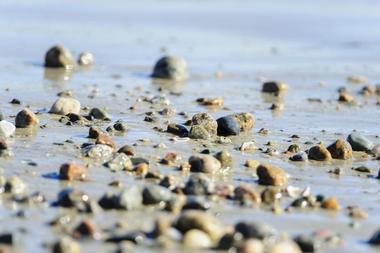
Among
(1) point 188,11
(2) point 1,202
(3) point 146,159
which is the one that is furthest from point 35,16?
(2) point 1,202

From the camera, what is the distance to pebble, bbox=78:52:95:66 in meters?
9.77

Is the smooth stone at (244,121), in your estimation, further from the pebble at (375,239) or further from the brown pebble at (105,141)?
the pebble at (375,239)

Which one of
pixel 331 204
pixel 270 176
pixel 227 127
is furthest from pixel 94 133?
pixel 331 204

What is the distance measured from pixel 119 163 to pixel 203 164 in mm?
478

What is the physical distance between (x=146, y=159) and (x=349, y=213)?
1.36 metres

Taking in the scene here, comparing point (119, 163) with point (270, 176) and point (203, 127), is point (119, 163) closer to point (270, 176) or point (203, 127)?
point (270, 176)

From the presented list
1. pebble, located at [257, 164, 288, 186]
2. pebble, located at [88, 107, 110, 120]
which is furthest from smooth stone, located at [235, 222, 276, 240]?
pebble, located at [88, 107, 110, 120]

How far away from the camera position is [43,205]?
4.07 meters

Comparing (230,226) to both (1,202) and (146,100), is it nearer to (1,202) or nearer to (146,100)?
(1,202)

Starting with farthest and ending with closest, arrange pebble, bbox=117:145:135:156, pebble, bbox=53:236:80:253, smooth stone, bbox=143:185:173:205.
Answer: pebble, bbox=117:145:135:156 → smooth stone, bbox=143:185:173:205 → pebble, bbox=53:236:80:253

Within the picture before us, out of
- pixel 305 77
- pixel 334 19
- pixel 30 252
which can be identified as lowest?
pixel 30 252

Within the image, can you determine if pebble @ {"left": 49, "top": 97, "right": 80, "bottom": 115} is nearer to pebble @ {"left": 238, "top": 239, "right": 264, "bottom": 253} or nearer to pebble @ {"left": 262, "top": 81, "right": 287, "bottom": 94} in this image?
pebble @ {"left": 262, "top": 81, "right": 287, "bottom": 94}

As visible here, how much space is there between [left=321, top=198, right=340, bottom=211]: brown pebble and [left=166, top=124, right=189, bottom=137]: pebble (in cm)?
186

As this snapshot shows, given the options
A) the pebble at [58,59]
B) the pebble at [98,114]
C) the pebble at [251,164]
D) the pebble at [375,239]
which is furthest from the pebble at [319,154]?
the pebble at [58,59]
